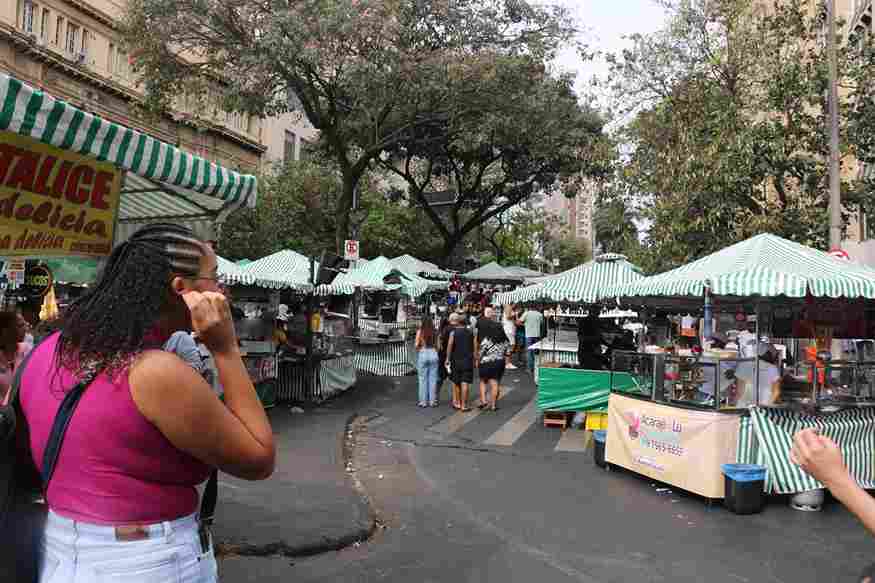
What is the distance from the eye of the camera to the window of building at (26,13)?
2694 centimetres

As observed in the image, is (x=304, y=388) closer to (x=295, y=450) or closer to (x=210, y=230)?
(x=295, y=450)

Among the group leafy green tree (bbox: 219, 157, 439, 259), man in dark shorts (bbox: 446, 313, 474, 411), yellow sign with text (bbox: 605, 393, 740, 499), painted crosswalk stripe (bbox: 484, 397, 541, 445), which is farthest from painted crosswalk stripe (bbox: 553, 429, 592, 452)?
leafy green tree (bbox: 219, 157, 439, 259)

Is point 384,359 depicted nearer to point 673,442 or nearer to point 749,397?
point 673,442

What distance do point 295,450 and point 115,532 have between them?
772cm

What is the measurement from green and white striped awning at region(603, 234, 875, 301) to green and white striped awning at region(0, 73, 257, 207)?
5766 mm

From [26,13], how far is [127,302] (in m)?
31.3

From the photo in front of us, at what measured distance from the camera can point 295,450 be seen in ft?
30.6

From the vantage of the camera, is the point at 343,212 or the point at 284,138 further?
the point at 284,138

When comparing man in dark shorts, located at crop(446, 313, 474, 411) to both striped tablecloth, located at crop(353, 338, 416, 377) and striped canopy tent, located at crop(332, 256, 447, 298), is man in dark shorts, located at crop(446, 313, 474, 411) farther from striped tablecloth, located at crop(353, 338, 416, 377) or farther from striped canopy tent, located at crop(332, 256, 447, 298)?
striped tablecloth, located at crop(353, 338, 416, 377)

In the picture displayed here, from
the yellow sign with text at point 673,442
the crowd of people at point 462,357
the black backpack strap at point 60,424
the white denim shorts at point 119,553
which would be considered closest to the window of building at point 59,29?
the crowd of people at point 462,357

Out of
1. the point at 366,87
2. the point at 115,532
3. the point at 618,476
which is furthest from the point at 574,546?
the point at 366,87

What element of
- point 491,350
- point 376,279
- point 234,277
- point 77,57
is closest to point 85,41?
point 77,57

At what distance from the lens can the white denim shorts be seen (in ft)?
6.01

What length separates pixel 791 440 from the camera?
297 inches
